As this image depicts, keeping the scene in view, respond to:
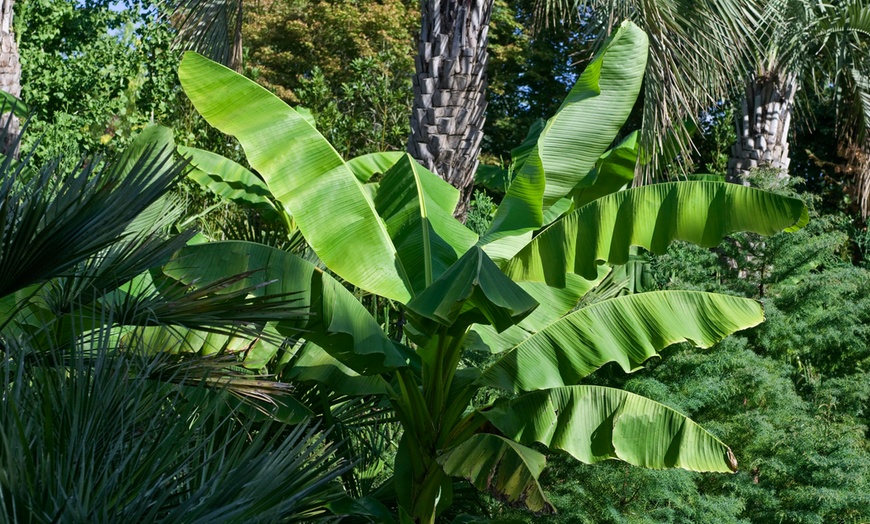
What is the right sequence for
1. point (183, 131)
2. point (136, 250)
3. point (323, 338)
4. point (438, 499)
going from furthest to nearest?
point (183, 131), point (438, 499), point (323, 338), point (136, 250)

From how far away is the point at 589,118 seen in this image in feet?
19.2

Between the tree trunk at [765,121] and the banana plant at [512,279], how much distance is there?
6.78 m

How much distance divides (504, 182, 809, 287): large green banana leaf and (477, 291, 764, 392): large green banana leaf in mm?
437

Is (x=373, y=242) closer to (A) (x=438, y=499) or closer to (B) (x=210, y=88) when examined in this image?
(B) (x=210, y=88)

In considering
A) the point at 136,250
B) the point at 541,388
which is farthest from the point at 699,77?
the point at 136,250

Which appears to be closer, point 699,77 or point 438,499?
point 438,499

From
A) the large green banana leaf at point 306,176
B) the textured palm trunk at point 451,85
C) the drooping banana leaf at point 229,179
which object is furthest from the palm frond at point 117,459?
the drooping banana leaf at point 229,179

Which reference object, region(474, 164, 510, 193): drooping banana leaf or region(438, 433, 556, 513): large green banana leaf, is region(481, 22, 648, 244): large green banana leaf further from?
region(474, 164, 510, 193): drooping banana leaf

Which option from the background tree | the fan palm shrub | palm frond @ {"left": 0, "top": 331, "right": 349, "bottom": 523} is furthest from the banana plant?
the background tree

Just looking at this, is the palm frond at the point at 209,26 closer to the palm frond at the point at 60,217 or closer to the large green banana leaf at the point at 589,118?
the large green banana leaf at the point at 589,118

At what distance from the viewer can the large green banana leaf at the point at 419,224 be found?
549cm

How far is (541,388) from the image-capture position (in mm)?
5242

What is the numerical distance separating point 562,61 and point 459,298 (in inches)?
752

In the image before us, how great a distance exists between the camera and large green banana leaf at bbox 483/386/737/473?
211 inches
